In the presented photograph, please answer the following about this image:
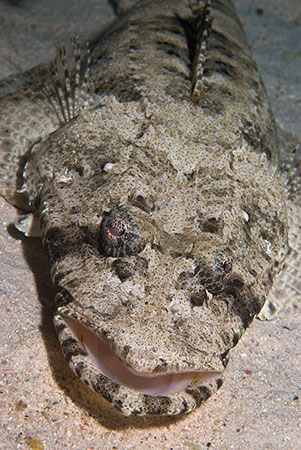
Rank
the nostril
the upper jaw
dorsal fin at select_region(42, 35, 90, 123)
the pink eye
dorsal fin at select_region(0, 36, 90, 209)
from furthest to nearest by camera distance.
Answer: dorsal fin at select_region(42, 35, 90, 123), dorsal fin at select_region(0, 36, 90, 209), the pink eye, the nostril, the upper jaw

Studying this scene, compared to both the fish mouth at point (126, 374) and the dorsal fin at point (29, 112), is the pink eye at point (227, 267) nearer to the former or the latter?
the fish mouth at point (126, 374)

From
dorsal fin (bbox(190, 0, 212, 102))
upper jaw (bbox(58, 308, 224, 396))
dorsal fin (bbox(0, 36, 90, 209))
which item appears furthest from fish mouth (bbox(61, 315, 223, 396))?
dorsal fin (bbox(190, 0, 212, 102))

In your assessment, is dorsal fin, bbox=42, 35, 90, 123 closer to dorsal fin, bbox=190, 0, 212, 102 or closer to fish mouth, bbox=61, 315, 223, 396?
dorsal fin, bbox=190, 0, 212, 102

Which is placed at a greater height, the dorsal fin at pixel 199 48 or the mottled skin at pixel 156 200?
the dorsal fin at pixel 199 48

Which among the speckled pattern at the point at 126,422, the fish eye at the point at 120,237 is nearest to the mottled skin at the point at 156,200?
the fish eye at the point at 120,237

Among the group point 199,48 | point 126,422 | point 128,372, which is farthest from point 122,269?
point 199,48

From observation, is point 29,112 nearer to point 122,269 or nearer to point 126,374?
point 122,269

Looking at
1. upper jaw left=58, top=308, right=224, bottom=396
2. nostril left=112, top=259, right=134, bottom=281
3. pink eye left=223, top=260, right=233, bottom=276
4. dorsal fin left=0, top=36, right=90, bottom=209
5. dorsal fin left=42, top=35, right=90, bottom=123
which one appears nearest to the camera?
upper jaw left=58, top=308, right=224, bottom=396

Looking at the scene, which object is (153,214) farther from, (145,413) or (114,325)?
(145,413)
